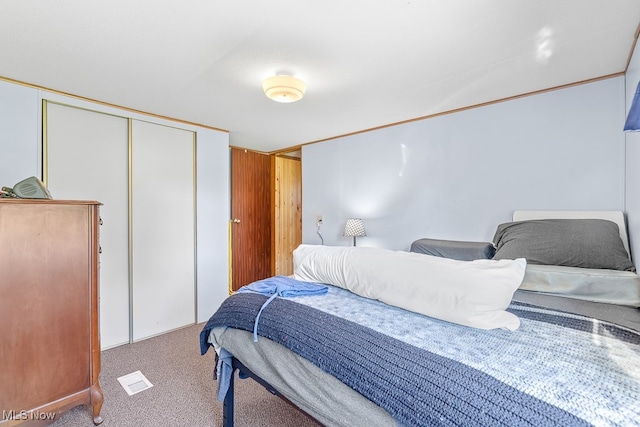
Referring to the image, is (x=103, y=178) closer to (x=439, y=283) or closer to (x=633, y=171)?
(x=439, y=283)

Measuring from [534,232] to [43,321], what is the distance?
303 cm

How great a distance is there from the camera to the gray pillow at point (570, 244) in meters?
1.77

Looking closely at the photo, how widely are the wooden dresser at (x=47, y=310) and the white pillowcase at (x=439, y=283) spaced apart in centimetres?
148

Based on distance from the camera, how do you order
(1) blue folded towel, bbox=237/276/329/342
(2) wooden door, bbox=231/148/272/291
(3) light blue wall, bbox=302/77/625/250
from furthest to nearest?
(2) wooden door, bbox=231/148/272/291 < (3) light blue wall, bbox=302/77/625/250 < (1) blue folded towel, bbox=237/276/329/342

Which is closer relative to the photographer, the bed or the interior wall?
the bed

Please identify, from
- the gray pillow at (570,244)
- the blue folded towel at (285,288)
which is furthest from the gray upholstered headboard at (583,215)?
the blue folded towel at (285,288)

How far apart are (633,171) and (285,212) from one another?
3.86 metres

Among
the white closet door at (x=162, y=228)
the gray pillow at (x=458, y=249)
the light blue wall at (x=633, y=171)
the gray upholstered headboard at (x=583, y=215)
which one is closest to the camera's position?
the light blue wall at (x=633, y=171)

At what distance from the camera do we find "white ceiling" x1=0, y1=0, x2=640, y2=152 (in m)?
1.45

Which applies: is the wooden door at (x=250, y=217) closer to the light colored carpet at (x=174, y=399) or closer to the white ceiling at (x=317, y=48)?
the white ceiling at (x=317, y=48)

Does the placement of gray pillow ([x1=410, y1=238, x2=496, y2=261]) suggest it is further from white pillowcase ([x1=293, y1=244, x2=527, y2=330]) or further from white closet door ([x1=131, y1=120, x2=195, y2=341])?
white closet door ([x1=131, y1=120, x2=195, y2=341])

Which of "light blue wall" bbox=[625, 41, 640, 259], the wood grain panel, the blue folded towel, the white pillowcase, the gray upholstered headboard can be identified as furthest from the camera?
the wood grain panel

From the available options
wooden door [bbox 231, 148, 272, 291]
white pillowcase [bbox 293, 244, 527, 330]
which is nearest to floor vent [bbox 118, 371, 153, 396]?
white pillowcase [bbox 293, 244, 527, 330]

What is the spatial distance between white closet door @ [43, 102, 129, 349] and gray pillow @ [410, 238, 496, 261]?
2.77 m
